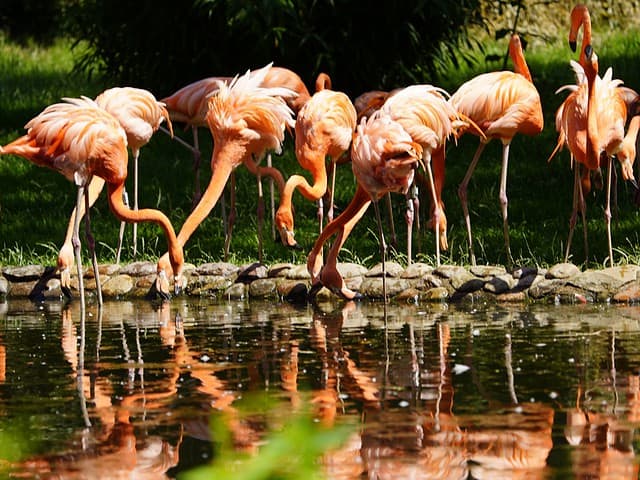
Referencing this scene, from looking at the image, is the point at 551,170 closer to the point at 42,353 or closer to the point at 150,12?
the point at 150,12

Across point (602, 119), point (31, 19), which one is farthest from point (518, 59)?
point (31, 19)

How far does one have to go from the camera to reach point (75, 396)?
500cm

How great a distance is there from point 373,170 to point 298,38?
5.63m

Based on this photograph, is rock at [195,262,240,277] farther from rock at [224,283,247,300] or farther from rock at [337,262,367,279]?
rock at [337,262,367,279]

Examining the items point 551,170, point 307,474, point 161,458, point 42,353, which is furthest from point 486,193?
point 307,474

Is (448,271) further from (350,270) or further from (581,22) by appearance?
(581,22)

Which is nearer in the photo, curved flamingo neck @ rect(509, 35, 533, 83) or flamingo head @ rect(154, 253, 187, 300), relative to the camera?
flamingo head @ rect(154, 253, 187, 300)

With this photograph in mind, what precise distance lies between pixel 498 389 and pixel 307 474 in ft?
10.6

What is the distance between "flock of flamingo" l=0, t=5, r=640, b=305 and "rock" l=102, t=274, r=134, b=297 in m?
0.28

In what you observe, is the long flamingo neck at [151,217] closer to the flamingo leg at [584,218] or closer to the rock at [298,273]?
the rock at [298,273]

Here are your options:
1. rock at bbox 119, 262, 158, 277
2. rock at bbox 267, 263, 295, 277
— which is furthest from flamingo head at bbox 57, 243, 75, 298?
rock at bbox 267, 263, 295, 277

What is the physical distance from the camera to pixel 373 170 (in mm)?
7605

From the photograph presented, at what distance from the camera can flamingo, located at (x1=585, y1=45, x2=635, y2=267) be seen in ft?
26.1

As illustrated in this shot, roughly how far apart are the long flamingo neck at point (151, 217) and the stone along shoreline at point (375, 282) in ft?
2.05
